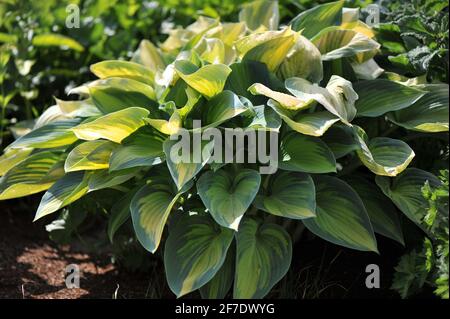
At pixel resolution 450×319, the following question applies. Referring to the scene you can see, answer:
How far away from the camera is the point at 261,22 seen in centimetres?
319

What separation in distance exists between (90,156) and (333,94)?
887 millimetres

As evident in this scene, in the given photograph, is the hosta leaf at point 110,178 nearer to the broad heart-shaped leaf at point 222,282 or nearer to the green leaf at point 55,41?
the broad heart-shaped leaf at point 222,282

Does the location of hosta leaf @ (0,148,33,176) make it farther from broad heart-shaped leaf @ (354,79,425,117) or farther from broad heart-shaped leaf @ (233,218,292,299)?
broad heart-shaped leaf @ (354,79,425,117)

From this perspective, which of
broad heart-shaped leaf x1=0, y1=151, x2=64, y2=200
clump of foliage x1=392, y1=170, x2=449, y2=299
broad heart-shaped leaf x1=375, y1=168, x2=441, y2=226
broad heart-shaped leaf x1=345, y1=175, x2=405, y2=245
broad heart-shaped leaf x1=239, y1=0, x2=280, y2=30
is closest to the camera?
clump of foliage x1=392, y1=170, x2=449, y2=299

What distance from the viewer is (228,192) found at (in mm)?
2420

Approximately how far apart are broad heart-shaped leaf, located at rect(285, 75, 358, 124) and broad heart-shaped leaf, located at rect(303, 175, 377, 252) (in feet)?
0.84

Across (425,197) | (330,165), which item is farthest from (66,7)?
(425,197)

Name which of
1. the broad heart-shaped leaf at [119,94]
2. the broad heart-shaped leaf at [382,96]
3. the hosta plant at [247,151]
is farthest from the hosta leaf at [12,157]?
the broad heart-shaped leaf at [382,96]

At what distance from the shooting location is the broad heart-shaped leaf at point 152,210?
2369 mm

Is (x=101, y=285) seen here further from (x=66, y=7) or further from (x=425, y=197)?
(x=66, y=7)

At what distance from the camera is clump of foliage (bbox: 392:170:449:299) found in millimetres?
2184

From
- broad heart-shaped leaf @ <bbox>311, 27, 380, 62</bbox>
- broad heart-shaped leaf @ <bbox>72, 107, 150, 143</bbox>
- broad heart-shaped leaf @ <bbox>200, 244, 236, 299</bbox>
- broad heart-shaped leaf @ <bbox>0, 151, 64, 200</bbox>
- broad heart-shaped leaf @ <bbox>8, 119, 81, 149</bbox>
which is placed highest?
broad heart-shaped leaf @ <bbox>311, 27, 380, 62</bbox>

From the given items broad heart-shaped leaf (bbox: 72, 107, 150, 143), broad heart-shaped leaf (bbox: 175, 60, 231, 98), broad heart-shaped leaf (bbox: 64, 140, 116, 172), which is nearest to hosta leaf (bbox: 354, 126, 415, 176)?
broad heart-shaped leaf (bbox: 175, 60, 231, 98)
